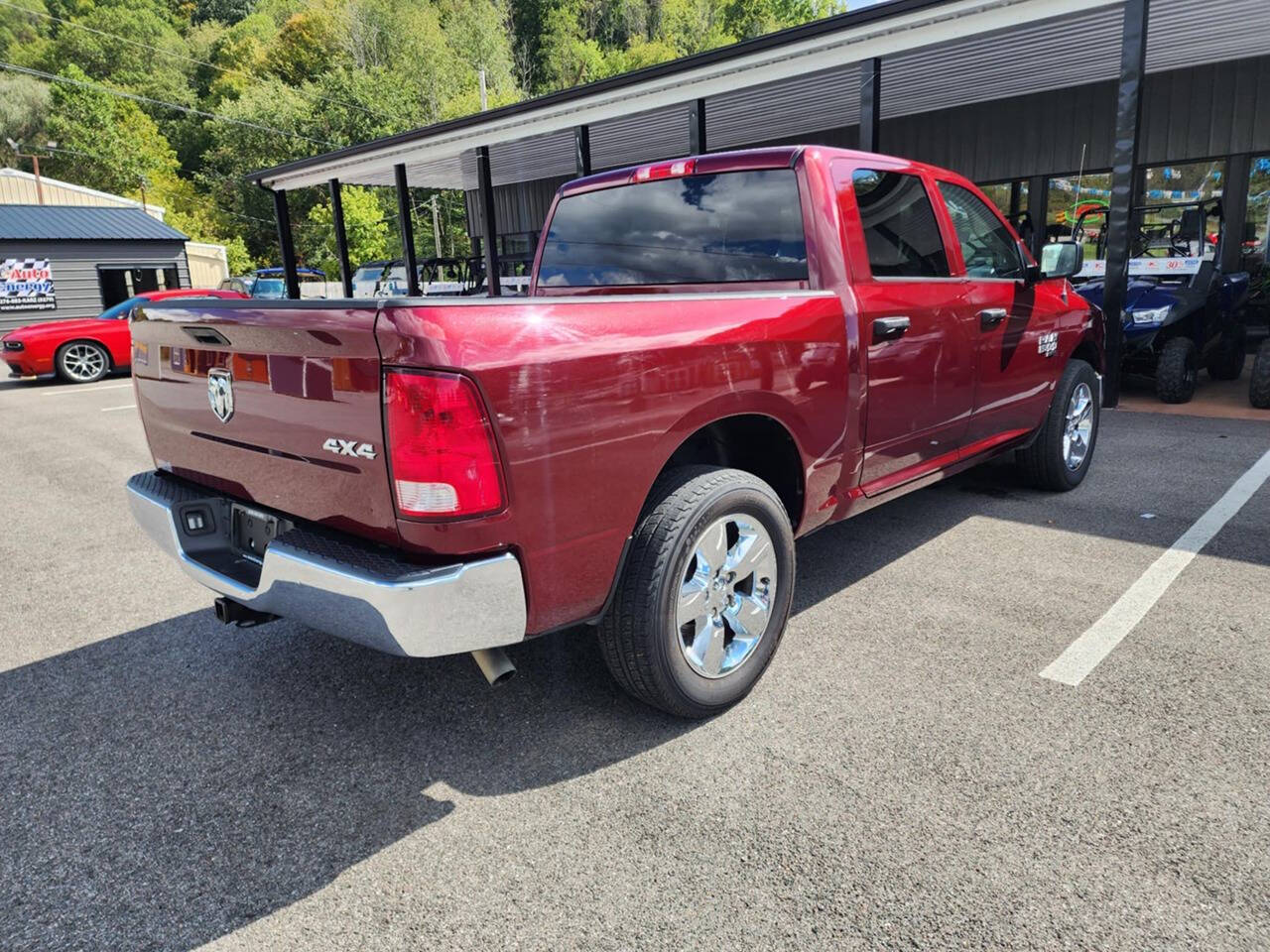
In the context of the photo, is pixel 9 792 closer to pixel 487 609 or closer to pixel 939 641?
pixel 487 609

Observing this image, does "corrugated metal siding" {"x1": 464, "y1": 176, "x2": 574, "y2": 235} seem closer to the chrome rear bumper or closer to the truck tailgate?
the truck tailgate

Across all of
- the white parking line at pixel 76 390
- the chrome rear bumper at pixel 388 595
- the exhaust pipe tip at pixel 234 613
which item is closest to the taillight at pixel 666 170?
the chrome rear bumper at pixel 388 595

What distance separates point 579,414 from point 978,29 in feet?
22.5

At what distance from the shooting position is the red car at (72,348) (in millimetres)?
13055

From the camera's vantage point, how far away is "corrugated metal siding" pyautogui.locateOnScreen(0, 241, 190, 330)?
2262cm

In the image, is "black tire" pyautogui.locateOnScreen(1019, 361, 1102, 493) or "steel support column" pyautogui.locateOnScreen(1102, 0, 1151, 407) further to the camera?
"steel support column" pyautogui.locateOnScreen(1102, 0, 1151, 407)

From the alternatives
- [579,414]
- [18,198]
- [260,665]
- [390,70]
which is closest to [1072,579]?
[579,414]

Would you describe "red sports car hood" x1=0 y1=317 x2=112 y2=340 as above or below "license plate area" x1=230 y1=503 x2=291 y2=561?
above

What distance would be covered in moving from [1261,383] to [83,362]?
15948mm

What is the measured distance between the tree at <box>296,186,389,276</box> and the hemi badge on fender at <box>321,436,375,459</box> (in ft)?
131

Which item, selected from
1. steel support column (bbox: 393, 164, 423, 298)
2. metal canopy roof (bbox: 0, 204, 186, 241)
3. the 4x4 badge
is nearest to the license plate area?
the 4x4 badge

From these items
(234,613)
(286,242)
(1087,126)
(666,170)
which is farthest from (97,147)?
(234,613)

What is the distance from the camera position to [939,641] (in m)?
3.30

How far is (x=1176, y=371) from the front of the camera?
27.4 feet
